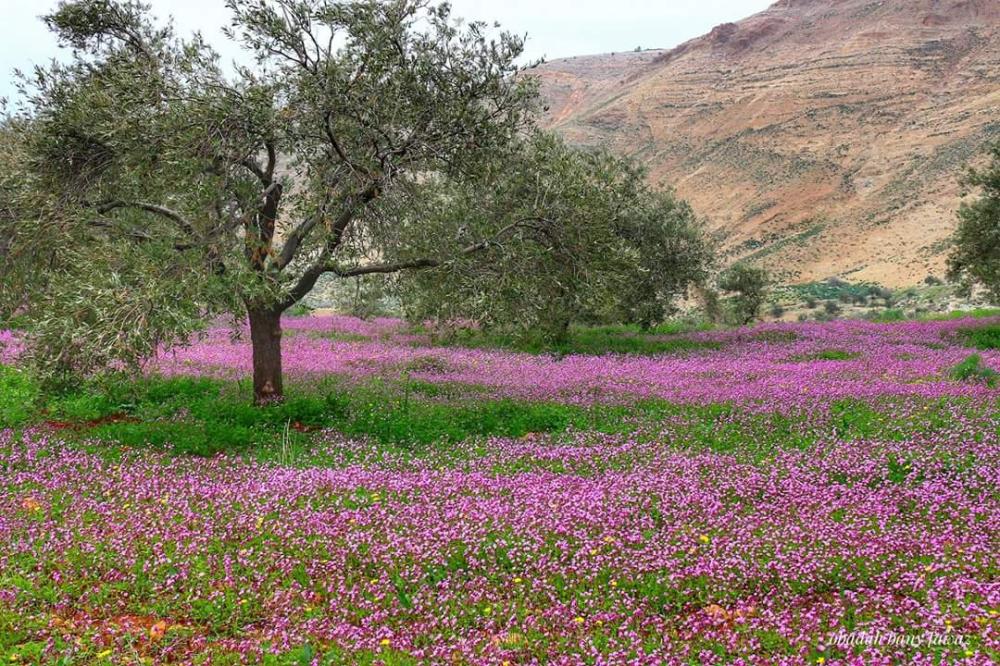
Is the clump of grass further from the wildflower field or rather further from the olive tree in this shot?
the olive tree

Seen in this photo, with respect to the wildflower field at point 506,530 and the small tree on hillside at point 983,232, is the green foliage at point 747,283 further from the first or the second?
the wildflower field at point 506,530

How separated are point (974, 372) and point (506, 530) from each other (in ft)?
42.2

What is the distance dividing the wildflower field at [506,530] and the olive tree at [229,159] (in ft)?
7.39

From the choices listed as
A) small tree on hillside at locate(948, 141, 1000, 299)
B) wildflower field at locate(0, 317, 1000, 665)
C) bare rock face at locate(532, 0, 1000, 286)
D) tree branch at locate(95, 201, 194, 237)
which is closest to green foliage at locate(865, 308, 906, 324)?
small tree on hillside at locate(948, 141, 1000, 299)

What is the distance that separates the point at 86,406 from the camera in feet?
45.8

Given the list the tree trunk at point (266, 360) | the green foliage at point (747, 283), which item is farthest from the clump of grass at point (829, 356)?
the green foliage at point (747, 283)

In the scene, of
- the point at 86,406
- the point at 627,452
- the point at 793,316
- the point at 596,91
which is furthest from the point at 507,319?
the point at 596,91

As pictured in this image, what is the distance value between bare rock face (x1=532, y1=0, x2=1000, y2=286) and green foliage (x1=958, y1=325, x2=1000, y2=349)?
38899 mm

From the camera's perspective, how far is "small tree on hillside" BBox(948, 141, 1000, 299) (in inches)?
1061

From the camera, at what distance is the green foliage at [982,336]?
23219mm

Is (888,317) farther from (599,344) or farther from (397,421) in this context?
(397,421)

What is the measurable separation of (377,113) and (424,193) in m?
2.26

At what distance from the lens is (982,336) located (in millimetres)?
24188

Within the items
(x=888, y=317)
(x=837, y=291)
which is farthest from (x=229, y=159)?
(x=837, y=291)
